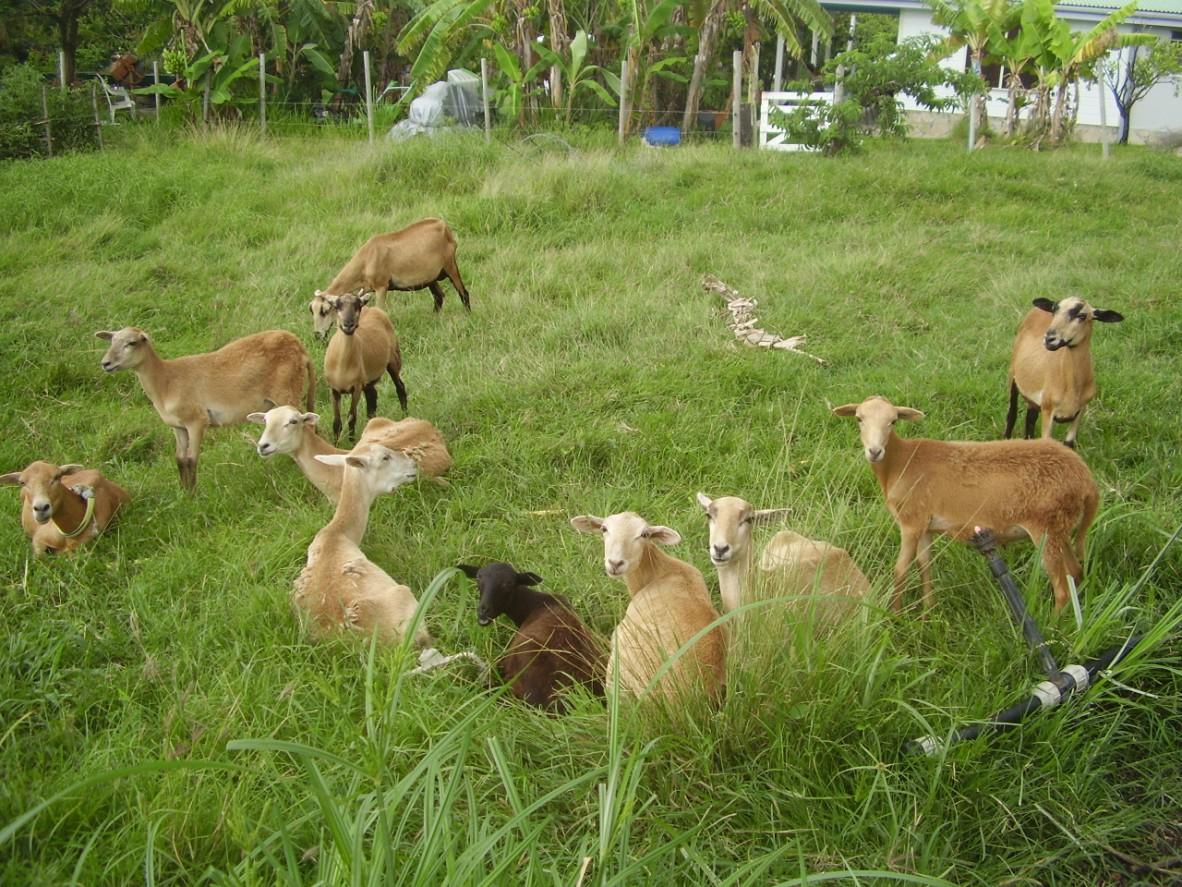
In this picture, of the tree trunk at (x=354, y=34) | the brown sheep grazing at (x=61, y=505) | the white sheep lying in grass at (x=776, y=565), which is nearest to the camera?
the white sheep lying in grass at (x=776, y=565)

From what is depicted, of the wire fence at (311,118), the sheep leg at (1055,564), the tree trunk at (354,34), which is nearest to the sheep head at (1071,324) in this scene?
the sheep leg at (1055,564)

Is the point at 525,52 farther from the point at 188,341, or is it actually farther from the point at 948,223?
the point at 188,341

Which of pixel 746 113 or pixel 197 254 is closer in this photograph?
pixel 197 254

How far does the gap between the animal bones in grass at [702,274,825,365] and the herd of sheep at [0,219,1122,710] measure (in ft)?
5.46

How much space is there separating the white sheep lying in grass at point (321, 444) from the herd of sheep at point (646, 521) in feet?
0.04

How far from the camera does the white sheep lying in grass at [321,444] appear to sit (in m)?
5.57

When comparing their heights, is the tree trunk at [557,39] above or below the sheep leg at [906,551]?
above

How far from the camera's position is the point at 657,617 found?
3.83m

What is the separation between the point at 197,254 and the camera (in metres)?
10.7

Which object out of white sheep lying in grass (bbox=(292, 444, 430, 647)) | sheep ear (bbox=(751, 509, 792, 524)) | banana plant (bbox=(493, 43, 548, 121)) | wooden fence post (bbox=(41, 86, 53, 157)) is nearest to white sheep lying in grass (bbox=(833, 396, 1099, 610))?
sheep ear (bbox=(751, 509, 792, 524))

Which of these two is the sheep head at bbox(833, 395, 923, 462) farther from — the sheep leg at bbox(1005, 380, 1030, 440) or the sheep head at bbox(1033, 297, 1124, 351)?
the sheep leg at bbox(1005, 380, 1030, 440)

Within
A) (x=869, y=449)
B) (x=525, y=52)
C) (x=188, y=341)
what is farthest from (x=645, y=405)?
(x=525, y=52)

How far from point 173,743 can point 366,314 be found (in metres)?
4.42

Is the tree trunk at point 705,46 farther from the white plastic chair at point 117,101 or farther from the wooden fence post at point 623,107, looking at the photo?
the white plastic chair at point 117,101
